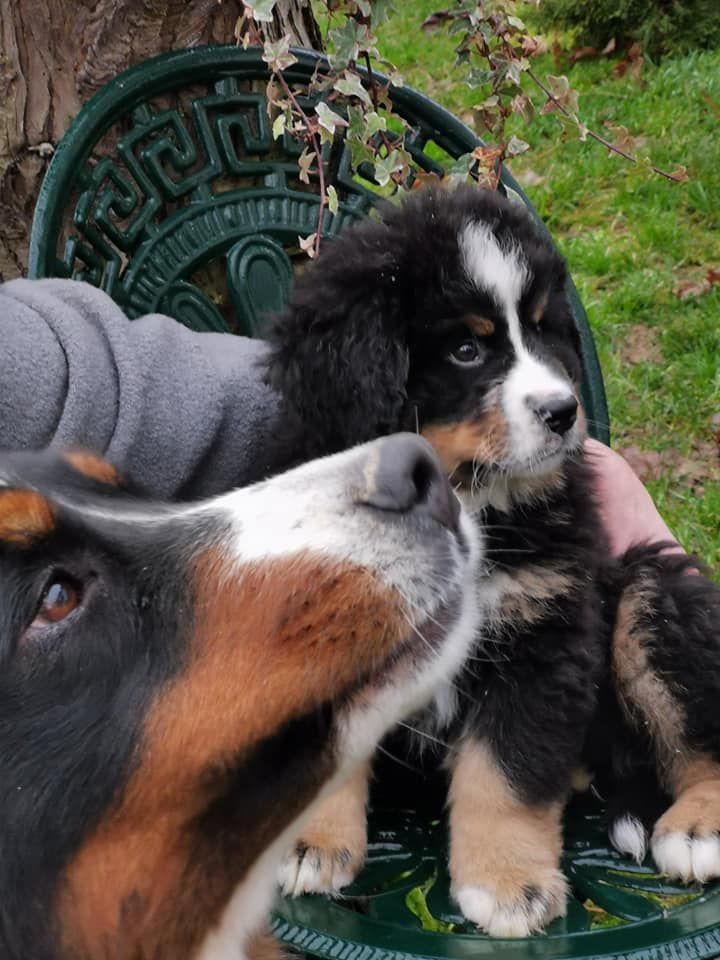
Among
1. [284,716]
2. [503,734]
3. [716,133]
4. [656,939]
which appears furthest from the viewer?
[716,133]

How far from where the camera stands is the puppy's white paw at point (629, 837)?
2393 mm

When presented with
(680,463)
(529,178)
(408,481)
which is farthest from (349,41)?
(529,178)

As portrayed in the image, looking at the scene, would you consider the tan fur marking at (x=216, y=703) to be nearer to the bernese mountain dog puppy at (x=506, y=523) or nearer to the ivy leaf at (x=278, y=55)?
the bernese mountain dog puppy at (x=506, y=523)

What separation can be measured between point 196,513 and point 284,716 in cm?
40

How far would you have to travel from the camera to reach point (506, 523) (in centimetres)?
266

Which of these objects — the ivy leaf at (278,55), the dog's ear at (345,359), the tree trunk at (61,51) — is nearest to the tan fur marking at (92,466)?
the dog's ear at (345,359)

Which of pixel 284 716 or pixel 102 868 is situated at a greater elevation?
pixel 284 716

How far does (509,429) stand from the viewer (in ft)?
8.29

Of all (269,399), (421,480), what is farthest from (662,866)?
(269,399)

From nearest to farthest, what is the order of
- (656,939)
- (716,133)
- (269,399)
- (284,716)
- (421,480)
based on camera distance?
1. (284,716)
2. (421,480)
3. (656,939)
4. (269,399)
5. (716,133)

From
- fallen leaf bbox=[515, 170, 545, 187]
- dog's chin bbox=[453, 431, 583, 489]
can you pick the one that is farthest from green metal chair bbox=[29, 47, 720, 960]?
fallen leaf bbox=[515, 170, 545, 187]

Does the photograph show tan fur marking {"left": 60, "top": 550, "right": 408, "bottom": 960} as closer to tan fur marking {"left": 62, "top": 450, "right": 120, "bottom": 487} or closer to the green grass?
tan fur marking {"left": 62, "top": 450, "right": 120, "bottom": 487}

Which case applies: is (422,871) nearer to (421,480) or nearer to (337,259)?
(421,480)

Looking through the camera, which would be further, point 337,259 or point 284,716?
point 337,259
